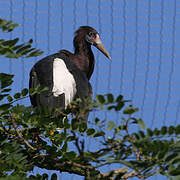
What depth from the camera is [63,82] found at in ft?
7.63

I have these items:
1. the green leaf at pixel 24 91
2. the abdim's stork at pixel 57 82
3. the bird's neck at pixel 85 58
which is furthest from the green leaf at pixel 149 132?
the bird's neck at pixel 85 58

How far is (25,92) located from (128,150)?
0.51 meters

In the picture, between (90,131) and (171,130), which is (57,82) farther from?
(171,130)

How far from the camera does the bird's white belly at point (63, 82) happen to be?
2.29 m

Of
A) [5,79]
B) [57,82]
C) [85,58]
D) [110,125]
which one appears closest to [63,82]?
[57,82]

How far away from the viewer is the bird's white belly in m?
2.29

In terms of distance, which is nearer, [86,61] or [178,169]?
[178,169]

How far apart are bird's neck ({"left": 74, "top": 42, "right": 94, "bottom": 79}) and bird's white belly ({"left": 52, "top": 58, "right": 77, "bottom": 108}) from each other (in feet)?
1.73

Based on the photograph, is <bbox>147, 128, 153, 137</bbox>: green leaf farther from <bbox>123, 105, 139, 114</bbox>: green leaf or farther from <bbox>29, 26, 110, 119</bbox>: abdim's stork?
<bbox>29, 26, 110, 119</bbox>: abdim's stork

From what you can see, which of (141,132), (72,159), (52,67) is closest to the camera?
(141,132)

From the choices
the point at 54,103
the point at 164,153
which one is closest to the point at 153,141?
the point at 164,153

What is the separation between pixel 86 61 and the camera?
2992mm

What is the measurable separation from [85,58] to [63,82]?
2.34ft

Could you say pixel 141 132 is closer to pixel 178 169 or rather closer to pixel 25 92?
pixel 178 169
